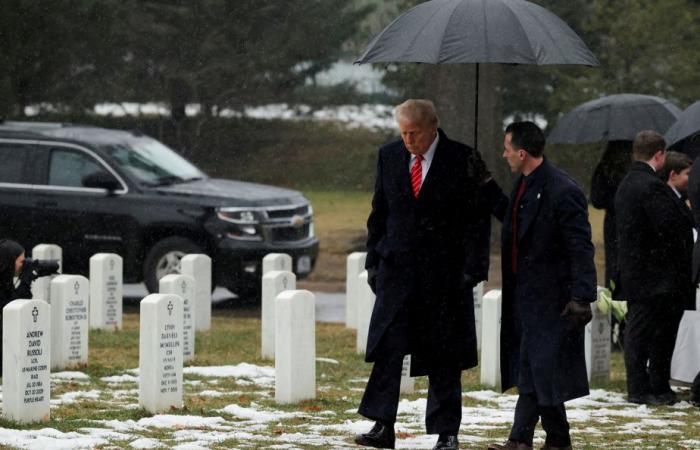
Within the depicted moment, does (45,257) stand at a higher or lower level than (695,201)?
lower

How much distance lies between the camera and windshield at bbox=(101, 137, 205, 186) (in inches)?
717

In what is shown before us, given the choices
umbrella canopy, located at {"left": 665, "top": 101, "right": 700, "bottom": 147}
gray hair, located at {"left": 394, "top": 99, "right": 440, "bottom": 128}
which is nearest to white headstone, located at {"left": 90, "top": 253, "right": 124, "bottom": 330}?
umbrella canopy, located at {"left": 665, "top": 101, "right": 700, "bottom": 147}

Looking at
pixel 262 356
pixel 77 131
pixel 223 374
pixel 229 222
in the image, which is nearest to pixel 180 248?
pixel 229 222

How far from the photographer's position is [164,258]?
17531 mm

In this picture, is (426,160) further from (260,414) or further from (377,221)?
(260,414)

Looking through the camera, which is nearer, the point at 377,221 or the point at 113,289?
the point at 377,221

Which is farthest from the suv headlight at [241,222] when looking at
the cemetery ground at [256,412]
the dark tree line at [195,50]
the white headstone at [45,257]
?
the dark tree line at [195,50]

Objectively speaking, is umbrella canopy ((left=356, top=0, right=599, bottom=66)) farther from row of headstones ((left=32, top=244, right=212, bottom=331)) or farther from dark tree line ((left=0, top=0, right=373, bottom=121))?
dark tree line ((left=0, top=0, right=373, bottom=121))

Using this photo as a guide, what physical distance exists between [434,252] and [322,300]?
37.4 feet

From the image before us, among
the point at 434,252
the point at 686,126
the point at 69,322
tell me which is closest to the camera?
the point at 434,252

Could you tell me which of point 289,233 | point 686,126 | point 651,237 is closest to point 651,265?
point 651,237

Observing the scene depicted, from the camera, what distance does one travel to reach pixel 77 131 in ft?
61.5

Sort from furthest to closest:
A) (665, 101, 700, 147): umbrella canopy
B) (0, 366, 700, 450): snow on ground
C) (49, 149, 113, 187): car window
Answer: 1. (49, 149, 113, 187): car window
2. (665, 101, 700, 147): umbrella canopy
3. (0, 366, 700, 450): snow on ground

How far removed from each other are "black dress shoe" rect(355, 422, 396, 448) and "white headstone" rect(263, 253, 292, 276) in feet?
Result: 23.0
